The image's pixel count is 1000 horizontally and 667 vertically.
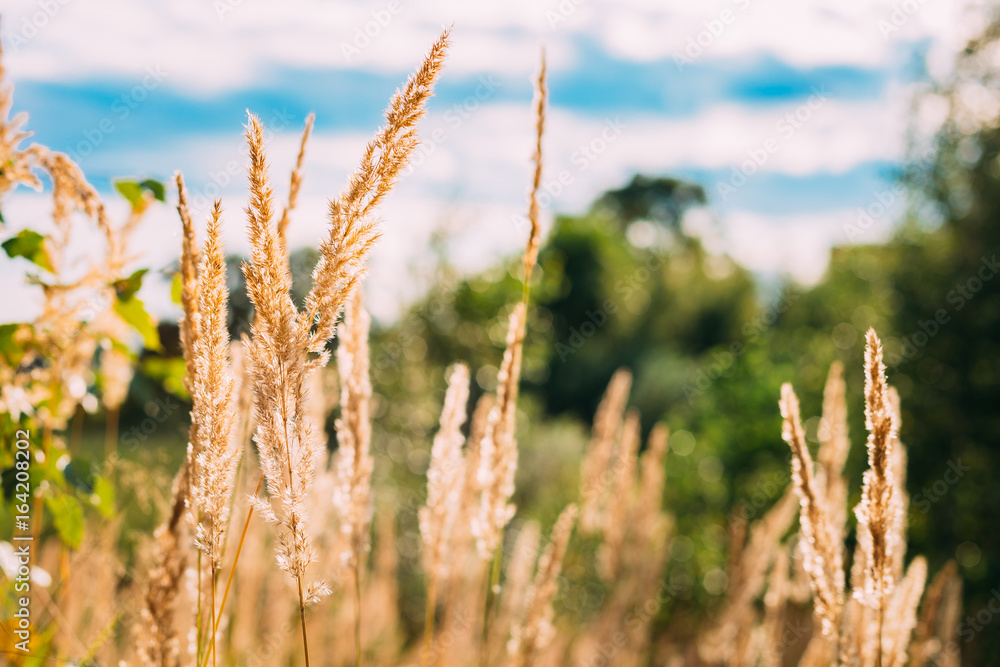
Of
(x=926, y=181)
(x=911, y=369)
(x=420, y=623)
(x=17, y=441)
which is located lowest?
(x=420, y=623)

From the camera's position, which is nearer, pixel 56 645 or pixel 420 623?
pixel 56 645

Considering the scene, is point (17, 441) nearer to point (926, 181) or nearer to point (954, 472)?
point (954, 472)

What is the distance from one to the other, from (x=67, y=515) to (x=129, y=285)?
0.51 metres

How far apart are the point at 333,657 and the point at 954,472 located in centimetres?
612

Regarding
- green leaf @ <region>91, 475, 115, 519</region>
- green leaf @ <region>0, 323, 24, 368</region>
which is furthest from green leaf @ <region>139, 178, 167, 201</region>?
green leaf @ <region>91, 475, 115, 519</region>

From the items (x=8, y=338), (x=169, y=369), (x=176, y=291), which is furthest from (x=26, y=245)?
(x=169, y=369)

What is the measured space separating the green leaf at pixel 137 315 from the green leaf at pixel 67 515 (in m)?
0.38

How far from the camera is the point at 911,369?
269 inches

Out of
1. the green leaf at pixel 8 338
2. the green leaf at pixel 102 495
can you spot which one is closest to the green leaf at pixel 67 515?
the green leaf at pixel 102 495

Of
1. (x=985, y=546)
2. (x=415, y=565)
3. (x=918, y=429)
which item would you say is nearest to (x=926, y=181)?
(x=918, y=429)

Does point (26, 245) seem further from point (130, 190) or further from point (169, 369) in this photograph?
point (169, 369)

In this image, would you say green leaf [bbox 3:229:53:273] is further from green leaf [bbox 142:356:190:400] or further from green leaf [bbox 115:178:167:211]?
green leaf [bbox 142:356:190:400]

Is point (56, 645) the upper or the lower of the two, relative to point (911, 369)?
lower

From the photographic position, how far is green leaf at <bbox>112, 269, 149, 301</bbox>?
133 cm
